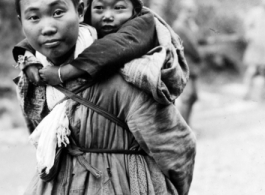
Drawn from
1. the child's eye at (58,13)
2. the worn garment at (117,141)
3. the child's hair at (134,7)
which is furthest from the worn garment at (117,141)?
the child's hair at (134,7)

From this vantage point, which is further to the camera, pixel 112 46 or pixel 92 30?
pixel 92 30

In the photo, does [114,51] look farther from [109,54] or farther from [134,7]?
[134,7]

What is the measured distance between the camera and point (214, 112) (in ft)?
42.1

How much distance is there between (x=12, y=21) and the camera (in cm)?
1276

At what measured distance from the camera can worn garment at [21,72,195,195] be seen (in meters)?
2.59

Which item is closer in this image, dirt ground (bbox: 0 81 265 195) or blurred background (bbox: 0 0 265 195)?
dirt ground (bbox: 0 81 265 195)

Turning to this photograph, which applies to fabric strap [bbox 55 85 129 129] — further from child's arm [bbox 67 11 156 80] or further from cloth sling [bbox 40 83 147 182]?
child's arm [bbox 67 11 156 80]

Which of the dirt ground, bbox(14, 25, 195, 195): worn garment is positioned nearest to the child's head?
bbox(14, 25, 195, 195): worn garment

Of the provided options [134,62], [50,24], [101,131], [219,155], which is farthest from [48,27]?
[219,155]

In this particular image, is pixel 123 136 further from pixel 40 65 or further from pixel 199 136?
pixel 199 136

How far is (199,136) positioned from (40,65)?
7227 mm

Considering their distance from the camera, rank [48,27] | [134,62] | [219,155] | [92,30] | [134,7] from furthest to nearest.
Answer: [219,155], [134,7], [92,30], [134,62], [48,27]

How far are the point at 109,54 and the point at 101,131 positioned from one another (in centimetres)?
39

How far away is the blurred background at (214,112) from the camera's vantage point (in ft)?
24.0
